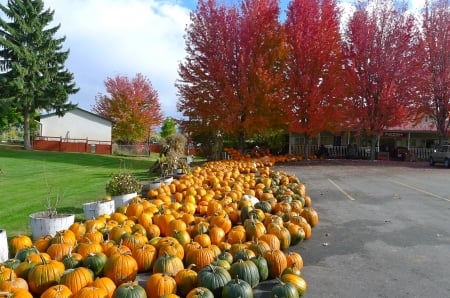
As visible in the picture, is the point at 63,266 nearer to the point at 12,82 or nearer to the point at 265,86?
the point at 265,86

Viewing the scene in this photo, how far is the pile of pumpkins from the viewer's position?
3.67m

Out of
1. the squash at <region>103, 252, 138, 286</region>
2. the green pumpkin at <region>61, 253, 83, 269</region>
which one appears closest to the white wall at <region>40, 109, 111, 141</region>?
the green pumpkin at <region>61, 253, 83, 269</region>

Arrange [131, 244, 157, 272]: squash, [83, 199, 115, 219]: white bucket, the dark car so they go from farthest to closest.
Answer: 1. the dark car
2. [83, 199, 115, 219]: white bucket
3. [131, 244, 157, 272]: squash

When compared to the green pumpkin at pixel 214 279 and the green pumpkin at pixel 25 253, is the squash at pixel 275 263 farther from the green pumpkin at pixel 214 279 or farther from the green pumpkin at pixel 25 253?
the green pumpkin at pixel 25 253

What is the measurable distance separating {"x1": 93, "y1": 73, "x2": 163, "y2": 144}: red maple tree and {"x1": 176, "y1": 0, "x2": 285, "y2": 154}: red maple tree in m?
23.0

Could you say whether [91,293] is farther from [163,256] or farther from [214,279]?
[214,279]

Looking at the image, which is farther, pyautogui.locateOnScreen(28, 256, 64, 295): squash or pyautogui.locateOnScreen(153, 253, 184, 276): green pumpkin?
pyautogui.locateOnScreen(153, 253, 184, 276): green pumpkin

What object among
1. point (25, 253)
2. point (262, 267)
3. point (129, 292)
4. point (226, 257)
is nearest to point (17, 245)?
point (25, 253)

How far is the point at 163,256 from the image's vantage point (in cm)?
432

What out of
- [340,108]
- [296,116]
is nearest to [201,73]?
[296,116]

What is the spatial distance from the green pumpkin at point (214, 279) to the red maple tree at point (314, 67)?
738 inches

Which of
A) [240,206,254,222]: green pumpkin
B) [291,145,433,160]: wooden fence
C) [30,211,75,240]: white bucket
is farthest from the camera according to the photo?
[291,145,433,160]: wooden fence

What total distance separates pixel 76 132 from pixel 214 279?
134ft

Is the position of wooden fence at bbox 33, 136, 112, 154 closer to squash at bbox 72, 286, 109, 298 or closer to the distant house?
the distant house
